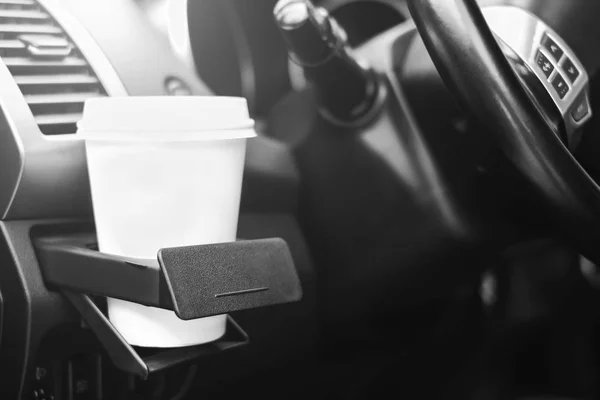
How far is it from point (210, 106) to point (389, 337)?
0.51 meters

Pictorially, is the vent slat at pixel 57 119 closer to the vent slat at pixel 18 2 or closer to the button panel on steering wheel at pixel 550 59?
the vent slat at pixel 18 2

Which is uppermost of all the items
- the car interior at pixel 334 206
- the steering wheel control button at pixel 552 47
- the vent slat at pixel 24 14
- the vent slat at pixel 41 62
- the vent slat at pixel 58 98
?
the vent slat at pixel 24 14

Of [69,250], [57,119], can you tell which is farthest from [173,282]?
[57,119]

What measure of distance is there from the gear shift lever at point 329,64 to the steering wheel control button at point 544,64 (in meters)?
0.22

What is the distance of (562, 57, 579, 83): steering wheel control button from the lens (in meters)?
0.78

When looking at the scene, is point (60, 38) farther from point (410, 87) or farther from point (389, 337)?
point (389, 337)

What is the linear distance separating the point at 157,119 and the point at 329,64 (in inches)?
12.1

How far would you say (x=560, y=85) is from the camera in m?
0.76

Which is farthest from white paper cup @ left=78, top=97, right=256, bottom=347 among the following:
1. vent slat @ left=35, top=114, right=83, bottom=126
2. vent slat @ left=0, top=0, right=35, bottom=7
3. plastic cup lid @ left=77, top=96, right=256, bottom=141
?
vent slat @ left=0, top=0, right=35, bottom=7

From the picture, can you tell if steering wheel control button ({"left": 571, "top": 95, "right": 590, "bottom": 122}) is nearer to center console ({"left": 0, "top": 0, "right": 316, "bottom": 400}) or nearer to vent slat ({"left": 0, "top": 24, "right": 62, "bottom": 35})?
center console ({"left": 0, "top": 0, "right": 316, "bottom": 400})

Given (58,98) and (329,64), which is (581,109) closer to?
(329,64)

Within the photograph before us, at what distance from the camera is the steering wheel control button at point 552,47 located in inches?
30.8

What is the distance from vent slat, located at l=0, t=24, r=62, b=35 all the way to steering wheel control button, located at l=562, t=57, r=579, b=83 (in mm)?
531

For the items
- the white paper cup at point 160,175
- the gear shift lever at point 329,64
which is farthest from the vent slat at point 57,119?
the gear shift lever at point 329,64
